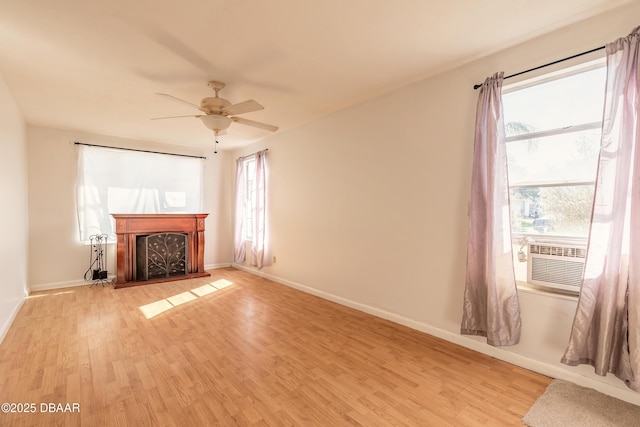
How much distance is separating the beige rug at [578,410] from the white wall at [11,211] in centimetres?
440

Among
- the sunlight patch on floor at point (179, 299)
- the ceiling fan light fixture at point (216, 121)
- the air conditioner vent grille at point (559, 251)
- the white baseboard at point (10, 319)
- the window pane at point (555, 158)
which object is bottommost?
the sunlight patch on floor at point (179, 299)

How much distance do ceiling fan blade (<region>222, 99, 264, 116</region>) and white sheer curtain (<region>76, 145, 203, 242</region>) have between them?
3263 mm

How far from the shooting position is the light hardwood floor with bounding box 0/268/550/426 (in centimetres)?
175

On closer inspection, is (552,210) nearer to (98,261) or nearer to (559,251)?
(559,251)

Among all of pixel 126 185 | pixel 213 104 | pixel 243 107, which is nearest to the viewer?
pixel 243 107

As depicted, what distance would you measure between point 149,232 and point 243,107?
3485 mm

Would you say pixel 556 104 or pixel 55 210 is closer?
pixel 556 104

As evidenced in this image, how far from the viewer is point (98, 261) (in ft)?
16.4

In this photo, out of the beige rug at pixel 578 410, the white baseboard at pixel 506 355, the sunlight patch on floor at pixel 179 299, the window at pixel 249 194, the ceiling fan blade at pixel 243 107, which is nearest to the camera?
the beige rug at pixel 578 410

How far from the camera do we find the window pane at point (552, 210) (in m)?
2.12

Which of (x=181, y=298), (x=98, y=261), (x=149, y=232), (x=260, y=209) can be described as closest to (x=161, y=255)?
(x=149, y=232)

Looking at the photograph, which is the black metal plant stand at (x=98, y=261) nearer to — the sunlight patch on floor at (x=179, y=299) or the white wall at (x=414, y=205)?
the sunlight patch on floor at (x=179, y=299)

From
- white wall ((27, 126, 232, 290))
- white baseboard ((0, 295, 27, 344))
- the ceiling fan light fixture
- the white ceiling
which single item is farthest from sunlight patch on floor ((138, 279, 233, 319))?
the white ceiling

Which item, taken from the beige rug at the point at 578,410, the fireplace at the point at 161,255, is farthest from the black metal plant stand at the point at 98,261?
the beige rug at the point at 578,410
